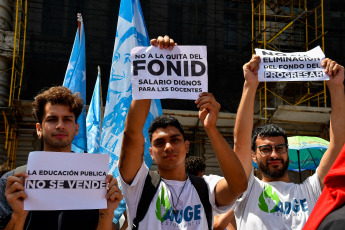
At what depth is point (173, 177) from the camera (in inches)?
→ 110

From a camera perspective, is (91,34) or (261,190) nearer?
(261,190)

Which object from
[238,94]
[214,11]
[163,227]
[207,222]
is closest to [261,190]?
[207,222]

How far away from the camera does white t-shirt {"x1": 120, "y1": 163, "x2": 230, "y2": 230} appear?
2553mm

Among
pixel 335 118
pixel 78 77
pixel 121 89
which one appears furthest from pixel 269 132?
pixel 78 77

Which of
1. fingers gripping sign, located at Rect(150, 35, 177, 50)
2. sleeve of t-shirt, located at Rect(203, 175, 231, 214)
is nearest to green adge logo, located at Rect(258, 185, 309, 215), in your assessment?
sleeve of t-shirt, located at Rect(203, 175, 231, 214)

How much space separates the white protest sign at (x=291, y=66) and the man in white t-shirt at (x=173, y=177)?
96cm

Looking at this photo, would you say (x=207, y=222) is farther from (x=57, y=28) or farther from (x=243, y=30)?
(x=243, y=30)

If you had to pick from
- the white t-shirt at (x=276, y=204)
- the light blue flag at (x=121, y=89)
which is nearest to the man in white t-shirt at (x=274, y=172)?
the white t-shirt at (x=276, y=204)

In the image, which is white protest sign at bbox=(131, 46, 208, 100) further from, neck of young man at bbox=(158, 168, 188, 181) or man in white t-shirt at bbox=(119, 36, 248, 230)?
neck of young man at bbox=(158, 168, 188, 181)

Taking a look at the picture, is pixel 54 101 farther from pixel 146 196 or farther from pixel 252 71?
pixel 252 71

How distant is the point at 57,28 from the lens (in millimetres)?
12570

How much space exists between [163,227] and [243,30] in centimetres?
1243

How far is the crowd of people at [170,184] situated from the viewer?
7.70 ft

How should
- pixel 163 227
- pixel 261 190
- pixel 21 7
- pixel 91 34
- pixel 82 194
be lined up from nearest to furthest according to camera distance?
pixel 82 194, pixel 163 227, pixel 261 190, pixel 21 7, pixel 91 34
